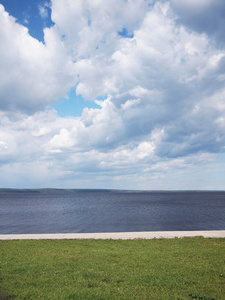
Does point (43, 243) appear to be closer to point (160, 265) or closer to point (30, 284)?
point (30, 284)

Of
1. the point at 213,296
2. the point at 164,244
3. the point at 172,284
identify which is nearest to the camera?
the point at 213,296

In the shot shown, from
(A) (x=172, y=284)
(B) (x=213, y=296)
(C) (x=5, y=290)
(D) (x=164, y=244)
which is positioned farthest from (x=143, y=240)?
(C) (x=5, y=290)

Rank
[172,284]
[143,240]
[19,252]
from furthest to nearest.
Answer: [143,240], [19,252], [172,284]

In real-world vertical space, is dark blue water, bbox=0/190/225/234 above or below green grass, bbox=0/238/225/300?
below

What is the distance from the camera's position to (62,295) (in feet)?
23.1

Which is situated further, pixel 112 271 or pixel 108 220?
pixel 108 220

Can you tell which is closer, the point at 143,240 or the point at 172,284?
the point at 172,284

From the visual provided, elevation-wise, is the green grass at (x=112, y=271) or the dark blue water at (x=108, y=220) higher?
the green grass at (x=112, y=271)

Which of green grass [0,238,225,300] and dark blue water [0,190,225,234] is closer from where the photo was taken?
green grass [0,238,225,300]

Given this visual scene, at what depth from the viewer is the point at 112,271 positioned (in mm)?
9062

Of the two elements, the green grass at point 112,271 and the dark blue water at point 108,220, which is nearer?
the green grass at point 112,271

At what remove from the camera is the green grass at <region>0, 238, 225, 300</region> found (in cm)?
725

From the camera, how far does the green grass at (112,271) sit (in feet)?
23.8

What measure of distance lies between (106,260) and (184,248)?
15.8 ft
